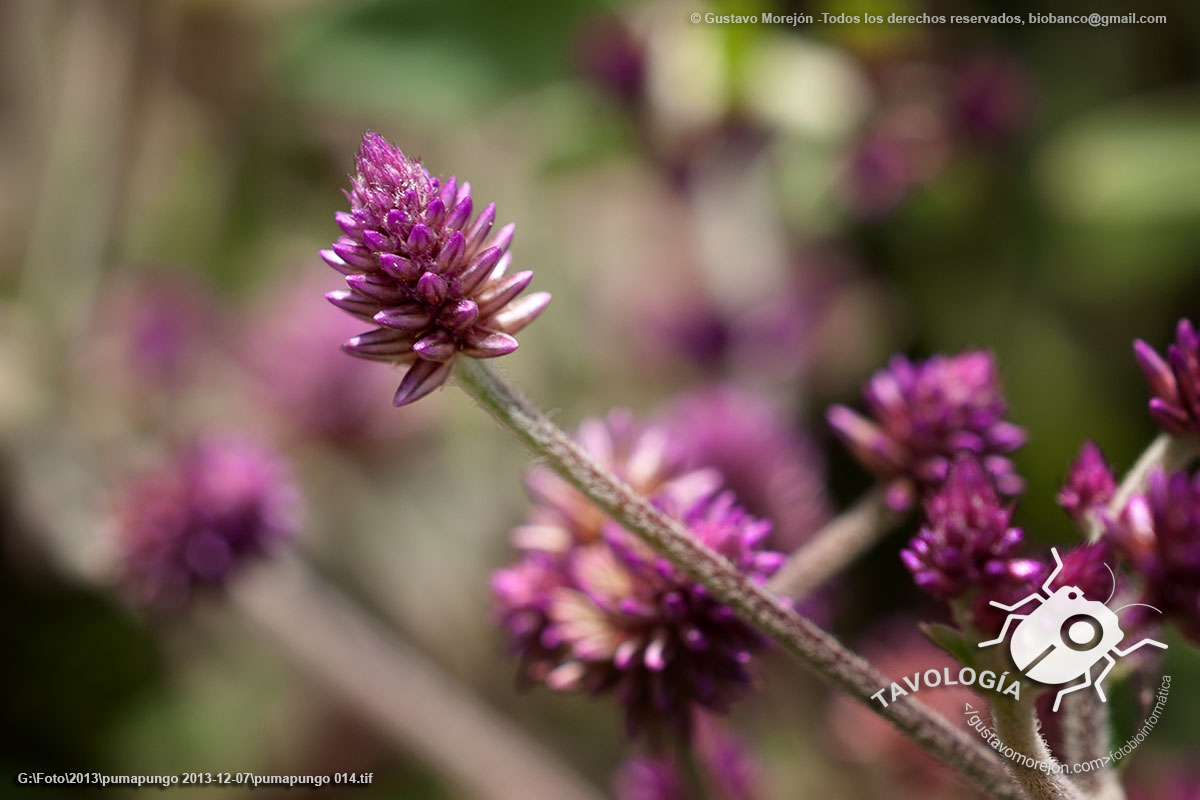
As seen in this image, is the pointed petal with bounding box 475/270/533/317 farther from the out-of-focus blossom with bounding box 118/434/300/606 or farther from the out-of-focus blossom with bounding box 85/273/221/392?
the out-of-focus blossom with bounding box 85/273/221/392

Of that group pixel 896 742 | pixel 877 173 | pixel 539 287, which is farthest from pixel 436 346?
pixel 539 287

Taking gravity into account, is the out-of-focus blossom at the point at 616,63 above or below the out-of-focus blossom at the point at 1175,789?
above

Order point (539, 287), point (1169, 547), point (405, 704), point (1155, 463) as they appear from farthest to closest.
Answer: point (539, 287), point (405, 704), point (1155, 463), point (1169, 547)

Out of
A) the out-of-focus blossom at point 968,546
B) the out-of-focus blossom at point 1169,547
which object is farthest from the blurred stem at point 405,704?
the out-of-focus blossom at point 1169,547

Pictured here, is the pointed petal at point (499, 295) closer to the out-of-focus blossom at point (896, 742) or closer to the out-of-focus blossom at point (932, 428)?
the out-of-focus blossom at point (932, 428)

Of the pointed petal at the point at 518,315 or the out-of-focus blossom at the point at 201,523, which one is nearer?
the pointed petal at the point at 518,315

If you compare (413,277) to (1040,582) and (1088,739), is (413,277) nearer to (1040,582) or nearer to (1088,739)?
(1040,582)

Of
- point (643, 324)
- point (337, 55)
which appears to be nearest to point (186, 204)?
point (337, 55)
